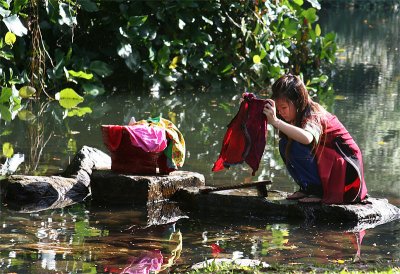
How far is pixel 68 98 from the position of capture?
11.5 meters

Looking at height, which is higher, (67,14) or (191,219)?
(67,14)

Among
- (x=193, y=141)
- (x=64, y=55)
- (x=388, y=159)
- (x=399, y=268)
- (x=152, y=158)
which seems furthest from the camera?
(x=64, y=55)

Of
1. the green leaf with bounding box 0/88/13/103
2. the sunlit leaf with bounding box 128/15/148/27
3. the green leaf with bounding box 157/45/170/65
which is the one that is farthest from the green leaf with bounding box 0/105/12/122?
the green leaf with bounding box 157/45/170/65

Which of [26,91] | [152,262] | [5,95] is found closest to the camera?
[152,262]

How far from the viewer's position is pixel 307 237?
5805mm

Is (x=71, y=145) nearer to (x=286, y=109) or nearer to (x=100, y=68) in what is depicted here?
(x=286, y=109)

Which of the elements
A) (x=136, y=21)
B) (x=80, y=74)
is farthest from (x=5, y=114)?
(x=136, y=21)

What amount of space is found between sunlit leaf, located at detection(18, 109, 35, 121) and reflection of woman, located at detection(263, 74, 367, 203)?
4.26 metres

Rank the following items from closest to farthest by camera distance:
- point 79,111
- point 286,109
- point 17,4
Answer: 1. point 286,109
2. point 17,4
3. point 79,111

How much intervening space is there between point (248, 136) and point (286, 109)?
1.05ft

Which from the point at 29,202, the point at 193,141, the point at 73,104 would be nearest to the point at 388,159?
the point at 193,141

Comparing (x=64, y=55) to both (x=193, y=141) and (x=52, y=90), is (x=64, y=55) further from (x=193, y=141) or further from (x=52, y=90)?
(x=193, y=141)

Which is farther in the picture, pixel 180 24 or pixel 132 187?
pixel 180 24

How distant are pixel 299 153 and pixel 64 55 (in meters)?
6.14
